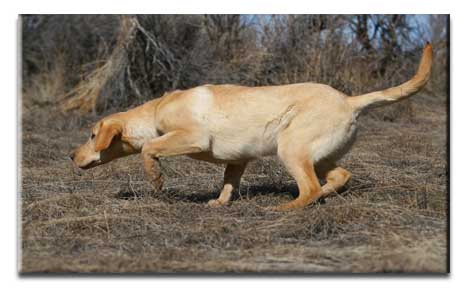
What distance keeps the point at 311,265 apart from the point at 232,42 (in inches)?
308

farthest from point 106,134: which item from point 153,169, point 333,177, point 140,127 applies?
point 333,177

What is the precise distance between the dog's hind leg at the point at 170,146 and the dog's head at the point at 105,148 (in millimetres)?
382

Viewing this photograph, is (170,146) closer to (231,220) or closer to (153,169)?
(153,169)

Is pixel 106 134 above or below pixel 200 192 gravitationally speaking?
above

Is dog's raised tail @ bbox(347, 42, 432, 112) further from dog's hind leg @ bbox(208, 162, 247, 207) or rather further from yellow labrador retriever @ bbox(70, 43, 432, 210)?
dog's hind leg @ bbox(208, 162, 247, 207)

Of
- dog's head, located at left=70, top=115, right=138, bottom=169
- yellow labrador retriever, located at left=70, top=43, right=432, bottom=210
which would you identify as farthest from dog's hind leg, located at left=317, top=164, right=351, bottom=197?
dog's head, located at left=70, top=115, right=138, bottom=169

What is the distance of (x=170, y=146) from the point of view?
5348mm

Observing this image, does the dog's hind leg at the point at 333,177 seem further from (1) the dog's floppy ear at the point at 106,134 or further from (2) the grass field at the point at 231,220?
(1) the dog's floppy ear at the point at 106,134

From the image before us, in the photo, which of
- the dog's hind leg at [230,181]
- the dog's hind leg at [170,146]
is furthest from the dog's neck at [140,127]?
the dog's hind leg at [230,181]

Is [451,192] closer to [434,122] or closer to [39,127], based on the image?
[434,122]

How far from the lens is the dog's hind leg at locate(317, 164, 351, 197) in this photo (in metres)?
5.68

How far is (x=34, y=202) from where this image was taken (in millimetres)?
5449

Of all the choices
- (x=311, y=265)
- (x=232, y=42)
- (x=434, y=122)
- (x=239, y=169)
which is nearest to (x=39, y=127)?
(x=232, y=42)

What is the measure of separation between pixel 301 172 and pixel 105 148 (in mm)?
1763
